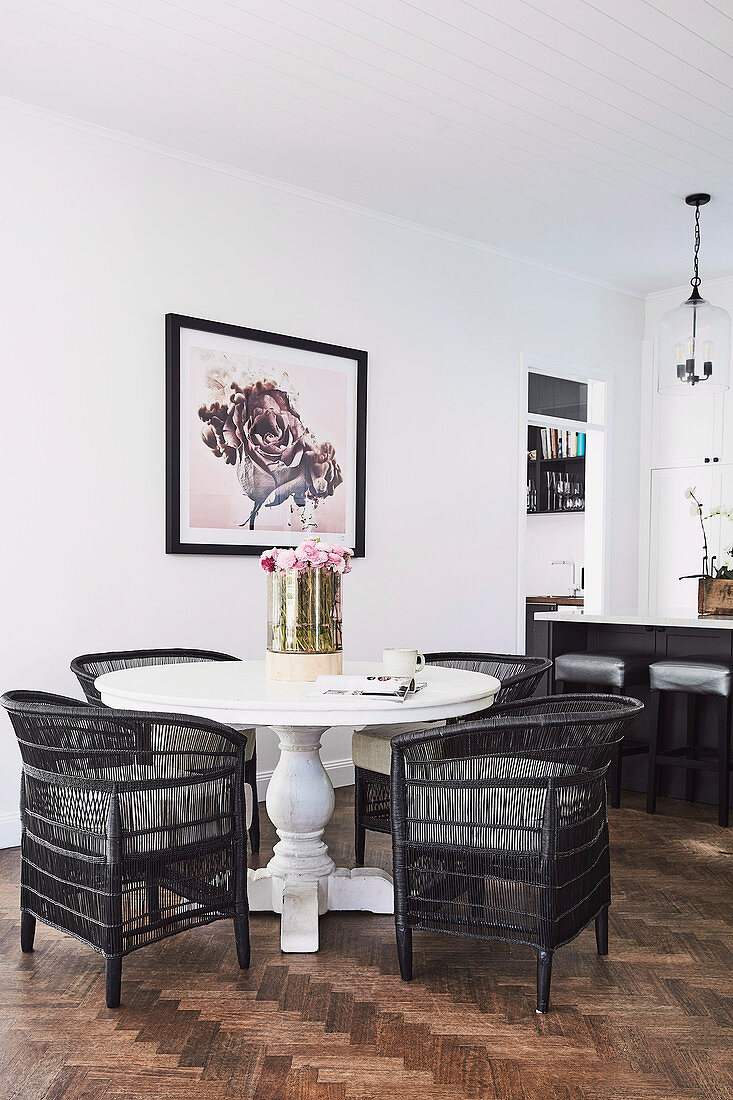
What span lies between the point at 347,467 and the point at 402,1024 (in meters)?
3.01

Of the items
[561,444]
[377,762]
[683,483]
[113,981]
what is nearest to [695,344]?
[683,483]

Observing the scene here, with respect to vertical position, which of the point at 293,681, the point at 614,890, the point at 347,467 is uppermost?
the point at 347,467

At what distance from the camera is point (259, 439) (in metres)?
4.48

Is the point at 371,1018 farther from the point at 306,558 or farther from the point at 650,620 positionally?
the point at 650,620

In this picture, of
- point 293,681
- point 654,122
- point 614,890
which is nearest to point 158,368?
point 293,681

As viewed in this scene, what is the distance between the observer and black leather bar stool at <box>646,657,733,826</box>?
163 inches

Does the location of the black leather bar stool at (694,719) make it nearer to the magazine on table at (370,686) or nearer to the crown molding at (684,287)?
the magazine on table at (370,686)

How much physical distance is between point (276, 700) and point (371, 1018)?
792mm

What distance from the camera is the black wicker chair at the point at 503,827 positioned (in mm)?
2324

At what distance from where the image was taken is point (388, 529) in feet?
16.5

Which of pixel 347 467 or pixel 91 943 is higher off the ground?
pixel 347 467

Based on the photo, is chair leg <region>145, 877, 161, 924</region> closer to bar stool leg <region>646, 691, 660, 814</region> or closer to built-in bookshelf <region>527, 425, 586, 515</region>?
bar stool leg <region>646, 691, 660, 814</region>

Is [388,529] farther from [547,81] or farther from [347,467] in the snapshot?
[547,81]

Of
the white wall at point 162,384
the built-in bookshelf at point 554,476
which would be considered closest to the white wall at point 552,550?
the built-in bookshelf at point 554,476
